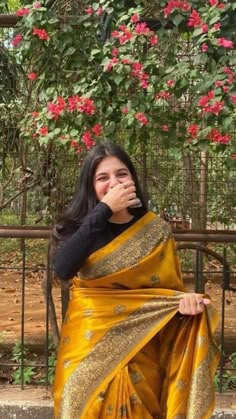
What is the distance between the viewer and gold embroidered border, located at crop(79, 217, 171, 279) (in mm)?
2230

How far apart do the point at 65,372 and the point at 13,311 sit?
381cm

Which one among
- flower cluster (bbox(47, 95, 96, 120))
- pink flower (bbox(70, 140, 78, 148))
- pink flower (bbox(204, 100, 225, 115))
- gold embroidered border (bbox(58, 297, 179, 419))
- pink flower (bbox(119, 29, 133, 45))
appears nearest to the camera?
gold embroidered border (bbox(58, 297, 179, 419))

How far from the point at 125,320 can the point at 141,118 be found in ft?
3.83

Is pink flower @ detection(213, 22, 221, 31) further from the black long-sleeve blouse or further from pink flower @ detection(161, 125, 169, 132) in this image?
the black long-sleeve blouse

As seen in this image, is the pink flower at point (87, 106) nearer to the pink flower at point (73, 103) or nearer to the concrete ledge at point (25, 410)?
the pink flower at point (73, 103)

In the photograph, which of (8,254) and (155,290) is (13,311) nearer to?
(8,254)

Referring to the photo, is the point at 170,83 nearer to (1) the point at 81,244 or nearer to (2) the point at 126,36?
(2) the point at 126,36

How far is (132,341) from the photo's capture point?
228cm

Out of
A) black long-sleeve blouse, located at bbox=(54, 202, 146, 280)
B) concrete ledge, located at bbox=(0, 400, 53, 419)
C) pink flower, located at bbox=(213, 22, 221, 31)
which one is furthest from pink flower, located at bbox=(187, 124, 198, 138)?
concrete ledge, located at bbox=(0, 400, 53, 419)

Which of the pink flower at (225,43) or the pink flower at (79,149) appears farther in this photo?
the pink flower at (79,149)

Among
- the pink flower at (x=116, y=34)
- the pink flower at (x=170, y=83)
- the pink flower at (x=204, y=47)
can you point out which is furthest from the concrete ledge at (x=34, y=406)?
the pink flower at (x=116, y=34)

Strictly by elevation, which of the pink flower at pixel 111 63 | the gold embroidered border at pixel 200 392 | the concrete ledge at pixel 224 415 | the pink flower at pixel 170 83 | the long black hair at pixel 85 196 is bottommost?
the concrete ledge at pixel 224 415

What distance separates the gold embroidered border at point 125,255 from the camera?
7.32 ft

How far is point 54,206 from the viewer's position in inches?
158
